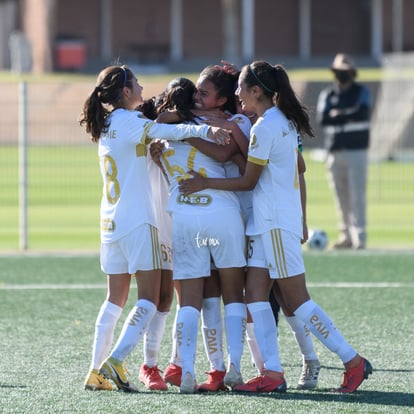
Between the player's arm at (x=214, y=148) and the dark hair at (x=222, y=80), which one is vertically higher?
the dark hair at (x=222, y=80)

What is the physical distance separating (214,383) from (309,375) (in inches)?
22.2

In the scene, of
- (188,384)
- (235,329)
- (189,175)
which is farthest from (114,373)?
(189,175)

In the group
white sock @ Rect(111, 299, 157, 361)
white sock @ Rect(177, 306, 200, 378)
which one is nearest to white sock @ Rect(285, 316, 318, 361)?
white sock @ Rect(177, 306, 200, 378)

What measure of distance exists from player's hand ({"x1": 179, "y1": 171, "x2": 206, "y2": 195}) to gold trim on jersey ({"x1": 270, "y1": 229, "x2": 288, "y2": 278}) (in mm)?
470

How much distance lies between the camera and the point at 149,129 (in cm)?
627

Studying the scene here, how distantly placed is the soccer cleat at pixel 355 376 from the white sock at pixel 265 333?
0.37 m

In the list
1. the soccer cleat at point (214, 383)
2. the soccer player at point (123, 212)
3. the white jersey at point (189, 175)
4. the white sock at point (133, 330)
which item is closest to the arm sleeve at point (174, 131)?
the soccer player at point (123, 212)

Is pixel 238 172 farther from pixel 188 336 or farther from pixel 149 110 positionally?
pixel 188 336

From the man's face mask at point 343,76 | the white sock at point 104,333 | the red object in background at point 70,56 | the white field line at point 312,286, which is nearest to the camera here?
the white sock at point 104,333

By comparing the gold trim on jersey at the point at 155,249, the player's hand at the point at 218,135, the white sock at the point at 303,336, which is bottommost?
the white sock at the point at 303,336

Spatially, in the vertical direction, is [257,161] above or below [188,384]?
above

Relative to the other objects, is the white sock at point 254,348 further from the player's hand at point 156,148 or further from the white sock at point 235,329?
the player's hand at point 156,148

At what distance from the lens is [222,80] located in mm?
6430

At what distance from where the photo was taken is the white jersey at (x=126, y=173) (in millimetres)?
6305
